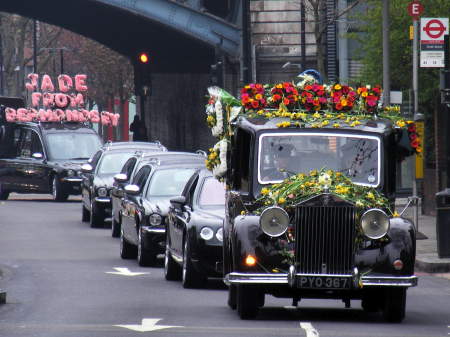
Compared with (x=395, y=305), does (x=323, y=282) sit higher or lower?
higher

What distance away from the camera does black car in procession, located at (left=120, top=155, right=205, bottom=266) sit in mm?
20812

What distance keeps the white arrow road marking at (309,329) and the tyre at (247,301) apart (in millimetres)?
501

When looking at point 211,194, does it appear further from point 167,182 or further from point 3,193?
point 3,193

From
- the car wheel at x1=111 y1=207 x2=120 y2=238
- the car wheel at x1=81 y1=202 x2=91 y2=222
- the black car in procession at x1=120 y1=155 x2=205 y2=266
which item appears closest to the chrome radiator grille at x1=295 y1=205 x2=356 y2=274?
the black car in procession at x1=120 y1=155 x2=205 y2=266

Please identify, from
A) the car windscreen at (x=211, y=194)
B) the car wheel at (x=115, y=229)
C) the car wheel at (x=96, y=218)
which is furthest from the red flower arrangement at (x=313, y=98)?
the car wheel at (x=96, y=218)

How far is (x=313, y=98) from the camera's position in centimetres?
1538

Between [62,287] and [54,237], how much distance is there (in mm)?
9650

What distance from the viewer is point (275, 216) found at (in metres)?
13.8

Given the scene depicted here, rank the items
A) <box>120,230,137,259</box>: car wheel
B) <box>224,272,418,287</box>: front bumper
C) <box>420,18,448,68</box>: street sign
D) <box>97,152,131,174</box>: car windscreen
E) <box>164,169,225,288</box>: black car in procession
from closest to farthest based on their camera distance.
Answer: <box>224,272,418,287</box>: front bumper, <box>164,169,225,288</box>: black car in procession, <box>120,230,137,259</box>: car wheel, <box>420,18,448,68</box>: street sign, <box>97,152,131,174</box>: car windscreen

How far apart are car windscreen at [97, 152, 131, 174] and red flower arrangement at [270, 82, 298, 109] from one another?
15.5 m

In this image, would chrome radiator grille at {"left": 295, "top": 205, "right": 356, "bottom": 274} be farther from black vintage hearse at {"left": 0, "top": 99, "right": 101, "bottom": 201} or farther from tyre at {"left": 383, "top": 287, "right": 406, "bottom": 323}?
black vintage hearse at {"left": 0, "top": 99, "right": 101, "bottom": 201}

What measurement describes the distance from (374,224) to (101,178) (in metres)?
16.8

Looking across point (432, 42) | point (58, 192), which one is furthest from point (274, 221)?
point (58, 192)

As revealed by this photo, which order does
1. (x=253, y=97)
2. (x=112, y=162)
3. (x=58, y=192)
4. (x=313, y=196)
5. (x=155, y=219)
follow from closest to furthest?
(x=313, y=196), (x=253, y=97), (x=155, y=219), (x=112, y=162), (x=58, y=192)
